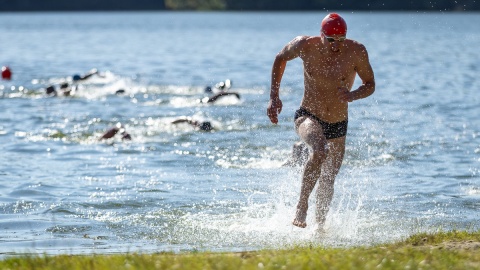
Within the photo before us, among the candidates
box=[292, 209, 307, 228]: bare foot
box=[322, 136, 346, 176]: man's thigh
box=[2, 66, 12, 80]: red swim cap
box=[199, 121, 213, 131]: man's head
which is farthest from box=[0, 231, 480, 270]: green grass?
box=[2, 66, 12, 80]: red swim cap

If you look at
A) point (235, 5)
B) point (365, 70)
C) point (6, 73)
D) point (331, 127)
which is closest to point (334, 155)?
point (331, 127)

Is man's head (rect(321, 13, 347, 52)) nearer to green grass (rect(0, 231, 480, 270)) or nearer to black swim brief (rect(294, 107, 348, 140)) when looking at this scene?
black swim brief (rect(294, 107, 348, 140))

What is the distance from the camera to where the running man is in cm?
984

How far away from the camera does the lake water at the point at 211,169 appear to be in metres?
10.6

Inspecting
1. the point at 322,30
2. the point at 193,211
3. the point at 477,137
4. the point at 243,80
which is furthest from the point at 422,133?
the point at 243,80

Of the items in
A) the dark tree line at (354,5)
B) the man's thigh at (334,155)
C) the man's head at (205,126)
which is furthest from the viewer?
the dark tree line at (354,5)

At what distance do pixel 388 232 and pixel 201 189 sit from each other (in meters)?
3.34

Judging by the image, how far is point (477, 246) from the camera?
8.52m

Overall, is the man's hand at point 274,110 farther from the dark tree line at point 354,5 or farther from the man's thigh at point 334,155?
the dark tree line at point 354,5

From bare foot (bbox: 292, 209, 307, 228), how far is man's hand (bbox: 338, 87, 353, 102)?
1160mm

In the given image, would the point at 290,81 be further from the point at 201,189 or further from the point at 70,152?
the point at 201,189

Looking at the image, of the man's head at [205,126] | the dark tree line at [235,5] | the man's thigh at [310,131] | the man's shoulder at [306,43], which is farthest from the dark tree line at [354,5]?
the man's thigh at [310,131]

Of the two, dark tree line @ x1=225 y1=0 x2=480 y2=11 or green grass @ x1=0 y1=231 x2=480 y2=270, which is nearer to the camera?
green grass @ x1=0 y1=231 x2=480 y2=270

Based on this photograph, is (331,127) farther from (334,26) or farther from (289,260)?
(289,260)
